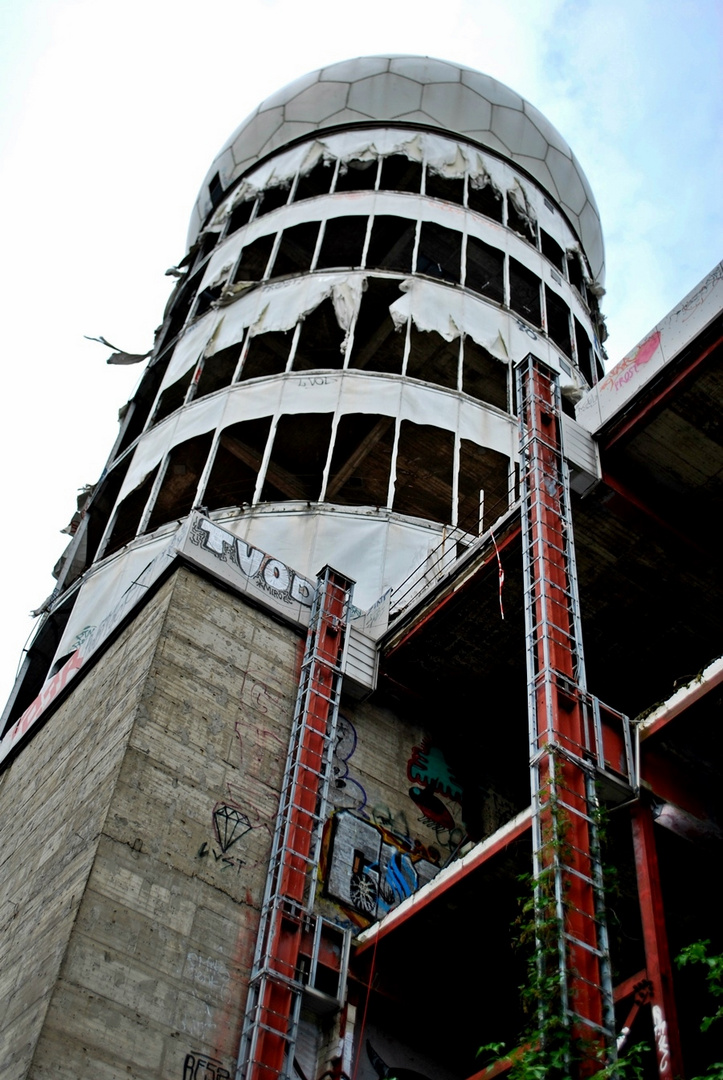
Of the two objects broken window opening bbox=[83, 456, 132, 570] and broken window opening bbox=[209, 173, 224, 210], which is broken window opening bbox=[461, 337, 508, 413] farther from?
broken window opening bbox=[209, 173, 224, 210]

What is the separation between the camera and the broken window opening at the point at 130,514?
2792 cm

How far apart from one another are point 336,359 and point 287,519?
8433 mm

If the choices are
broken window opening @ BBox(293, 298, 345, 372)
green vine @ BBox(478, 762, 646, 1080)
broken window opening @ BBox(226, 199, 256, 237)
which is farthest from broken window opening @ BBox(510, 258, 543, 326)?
green vine @ BBox(478, 762, 646, 1080)

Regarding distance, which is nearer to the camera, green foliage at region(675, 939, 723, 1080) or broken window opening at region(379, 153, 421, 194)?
green foliage at region(675, 939, 723, 1080)

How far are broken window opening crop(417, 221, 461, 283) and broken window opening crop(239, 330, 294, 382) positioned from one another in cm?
485

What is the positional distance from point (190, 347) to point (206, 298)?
3.29 meters

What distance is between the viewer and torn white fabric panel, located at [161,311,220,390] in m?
31.0

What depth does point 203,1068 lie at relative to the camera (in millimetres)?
13812

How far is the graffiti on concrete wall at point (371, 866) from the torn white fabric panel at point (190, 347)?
1630cm

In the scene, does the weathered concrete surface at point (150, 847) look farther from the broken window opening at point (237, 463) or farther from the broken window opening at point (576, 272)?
the broken window opening at point (576, 272)

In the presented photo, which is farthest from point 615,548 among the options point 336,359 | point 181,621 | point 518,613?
point 336,359

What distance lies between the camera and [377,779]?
1877cm

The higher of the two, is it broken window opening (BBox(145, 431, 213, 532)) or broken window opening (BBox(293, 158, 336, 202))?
broken window opening (BBox(293, 158, 336, 202))

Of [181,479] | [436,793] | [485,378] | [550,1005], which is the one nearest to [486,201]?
[485,378]
